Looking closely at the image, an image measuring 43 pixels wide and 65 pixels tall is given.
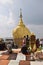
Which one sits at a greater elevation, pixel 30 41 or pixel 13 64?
pixel 30 41

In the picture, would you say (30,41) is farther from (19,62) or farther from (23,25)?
(23,25)

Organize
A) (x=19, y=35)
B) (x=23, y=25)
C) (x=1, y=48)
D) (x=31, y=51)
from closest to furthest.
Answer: (x=31, y=51) → (x=1, y=48) → (x=19, y=35) → (x=23, y=25)

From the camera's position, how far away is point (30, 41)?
377 inches

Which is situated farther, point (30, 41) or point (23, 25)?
point (23, 25)

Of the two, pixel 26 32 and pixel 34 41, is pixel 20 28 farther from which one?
pixel 34 41

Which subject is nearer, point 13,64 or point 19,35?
point 13,64

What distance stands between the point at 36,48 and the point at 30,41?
0.46m

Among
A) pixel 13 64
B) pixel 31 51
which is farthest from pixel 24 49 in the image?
pixel 13 64

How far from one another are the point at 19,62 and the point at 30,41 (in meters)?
2.59

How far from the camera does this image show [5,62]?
718cm

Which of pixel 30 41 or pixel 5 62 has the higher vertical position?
pixel 30 41

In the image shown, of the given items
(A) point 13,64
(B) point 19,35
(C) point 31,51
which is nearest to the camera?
(A) point 13,64

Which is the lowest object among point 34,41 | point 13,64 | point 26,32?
point 13,64

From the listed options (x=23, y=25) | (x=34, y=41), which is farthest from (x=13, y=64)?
(x=23, y=25)
